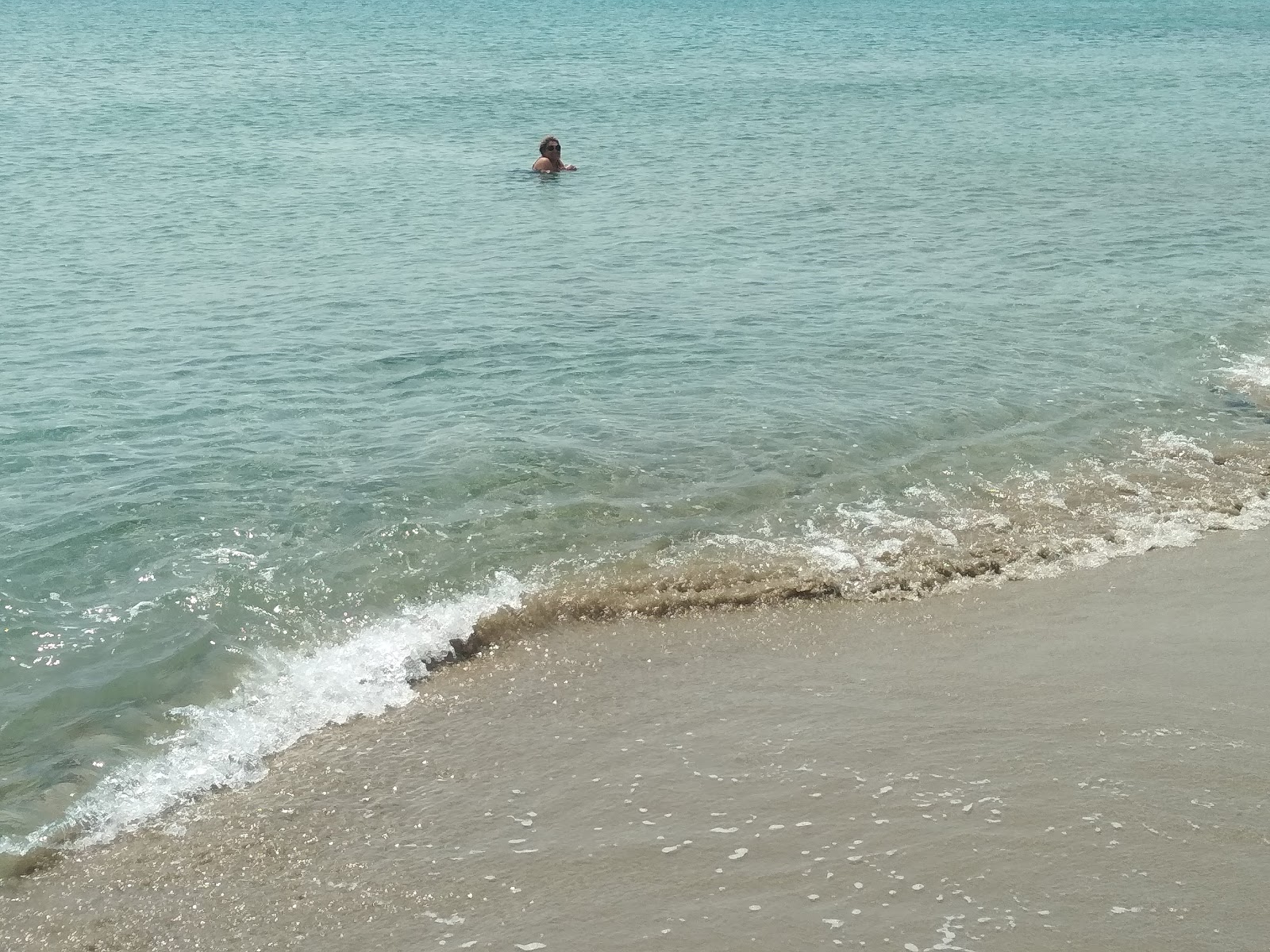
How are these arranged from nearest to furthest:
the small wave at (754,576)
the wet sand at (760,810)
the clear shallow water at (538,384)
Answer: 1. the wet sand at (760,810)
2. the small wave at (754,576)
3. the clear shallow water at (538,384)

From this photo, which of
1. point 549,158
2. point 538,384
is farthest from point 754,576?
point 549,158

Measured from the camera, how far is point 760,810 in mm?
7363

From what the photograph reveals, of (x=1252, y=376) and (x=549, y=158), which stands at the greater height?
(x=549, y=158)

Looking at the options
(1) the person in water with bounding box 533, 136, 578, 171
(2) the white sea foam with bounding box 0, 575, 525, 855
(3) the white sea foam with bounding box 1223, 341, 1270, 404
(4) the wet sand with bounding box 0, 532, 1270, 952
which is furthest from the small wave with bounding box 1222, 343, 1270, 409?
(1) the person in water with bounding box 533, 136, 578, 171

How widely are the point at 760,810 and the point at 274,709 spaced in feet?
11.6

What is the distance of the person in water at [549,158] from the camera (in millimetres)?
27781

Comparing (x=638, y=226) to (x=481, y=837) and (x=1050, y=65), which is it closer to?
(x=481, y=837)

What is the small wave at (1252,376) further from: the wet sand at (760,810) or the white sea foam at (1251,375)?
the wet sand at (760,810)

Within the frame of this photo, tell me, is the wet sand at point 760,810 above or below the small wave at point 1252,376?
below

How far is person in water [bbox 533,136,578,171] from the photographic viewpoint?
2778cm

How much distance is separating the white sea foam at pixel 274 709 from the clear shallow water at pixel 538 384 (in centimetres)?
4

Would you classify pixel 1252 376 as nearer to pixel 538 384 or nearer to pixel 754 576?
pixel 754 576

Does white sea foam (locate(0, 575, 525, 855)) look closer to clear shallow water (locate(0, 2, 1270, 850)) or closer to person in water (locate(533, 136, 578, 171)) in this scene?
clear shallow water (locate(0, 2, 1270, 850))

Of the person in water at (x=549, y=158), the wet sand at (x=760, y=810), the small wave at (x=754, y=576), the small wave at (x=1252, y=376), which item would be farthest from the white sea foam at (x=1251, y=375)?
the person in water at (x=549, y=158)
